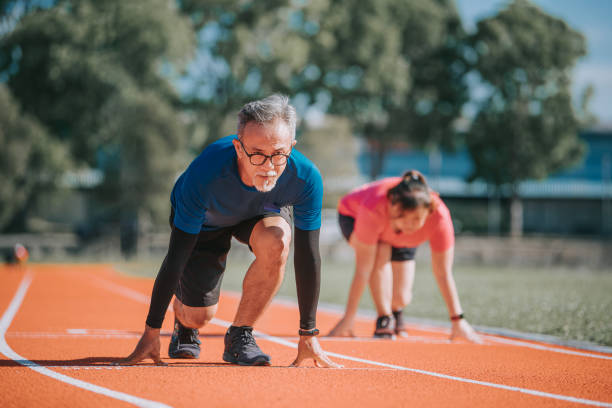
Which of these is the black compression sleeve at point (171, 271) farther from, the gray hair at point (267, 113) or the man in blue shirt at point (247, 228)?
the gray hair at point (267, 113)

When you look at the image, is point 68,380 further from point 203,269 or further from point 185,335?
point 203,269

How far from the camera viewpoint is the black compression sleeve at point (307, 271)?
491cm

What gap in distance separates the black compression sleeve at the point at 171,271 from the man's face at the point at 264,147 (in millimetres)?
585

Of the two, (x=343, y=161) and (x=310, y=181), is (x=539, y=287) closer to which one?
(x=310, y=181)

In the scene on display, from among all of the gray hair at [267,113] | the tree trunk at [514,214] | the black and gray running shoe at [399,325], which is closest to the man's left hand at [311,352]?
the gray hair at [267,113]

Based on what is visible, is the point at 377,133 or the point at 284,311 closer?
the point at 284,311

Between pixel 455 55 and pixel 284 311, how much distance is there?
37564 mm

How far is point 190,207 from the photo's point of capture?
15.1ft

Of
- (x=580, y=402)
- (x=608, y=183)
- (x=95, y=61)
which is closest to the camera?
(x=580, y=402)

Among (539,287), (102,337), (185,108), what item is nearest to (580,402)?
(102,337)

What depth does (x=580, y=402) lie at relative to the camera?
409 centimetres

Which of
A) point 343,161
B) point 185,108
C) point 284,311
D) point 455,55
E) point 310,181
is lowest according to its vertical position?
point 284,311

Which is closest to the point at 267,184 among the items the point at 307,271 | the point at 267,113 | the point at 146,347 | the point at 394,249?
the point at 267,113

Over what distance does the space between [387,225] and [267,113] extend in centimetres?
276
